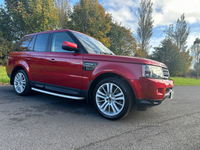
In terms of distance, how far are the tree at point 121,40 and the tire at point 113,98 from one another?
68.7 ft

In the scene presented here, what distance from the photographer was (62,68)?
3.45 m

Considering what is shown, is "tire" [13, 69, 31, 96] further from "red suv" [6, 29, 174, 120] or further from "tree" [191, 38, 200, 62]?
"tree" [191, 38, 200, 62]

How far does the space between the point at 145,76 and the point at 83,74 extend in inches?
51.9

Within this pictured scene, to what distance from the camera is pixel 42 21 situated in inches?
543

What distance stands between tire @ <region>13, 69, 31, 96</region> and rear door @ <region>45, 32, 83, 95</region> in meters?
0.99

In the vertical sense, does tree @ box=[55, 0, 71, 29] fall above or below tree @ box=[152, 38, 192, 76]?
above

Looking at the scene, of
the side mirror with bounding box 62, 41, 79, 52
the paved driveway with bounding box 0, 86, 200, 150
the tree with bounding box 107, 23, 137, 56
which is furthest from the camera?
the tree with bounding box 107, 23, 137, 56

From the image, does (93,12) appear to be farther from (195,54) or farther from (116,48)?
(195,54)

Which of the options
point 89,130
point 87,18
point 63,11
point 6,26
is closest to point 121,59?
point 89,130

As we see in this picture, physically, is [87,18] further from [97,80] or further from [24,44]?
[97,80]

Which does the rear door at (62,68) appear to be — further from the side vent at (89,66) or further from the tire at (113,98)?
the tire at (113,98)

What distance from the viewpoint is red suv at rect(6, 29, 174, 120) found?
267 cm

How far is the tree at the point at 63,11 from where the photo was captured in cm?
1958

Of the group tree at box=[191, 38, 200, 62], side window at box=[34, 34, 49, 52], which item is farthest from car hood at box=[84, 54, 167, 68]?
tree at box=[191, 38, 200, 62]
